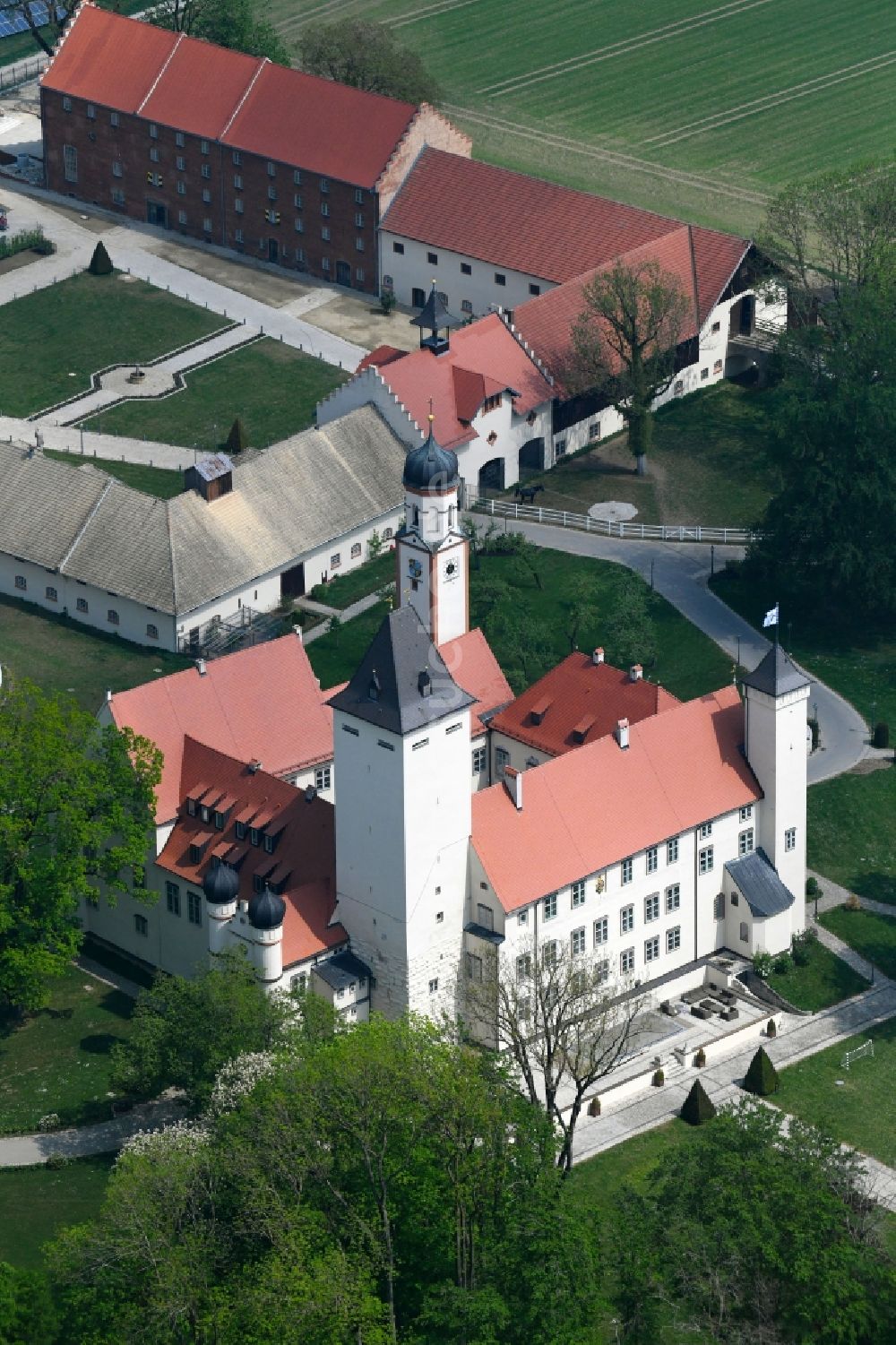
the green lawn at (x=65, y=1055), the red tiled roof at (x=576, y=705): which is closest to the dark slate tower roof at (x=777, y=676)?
the red tiled roof at (x=576, y=705)

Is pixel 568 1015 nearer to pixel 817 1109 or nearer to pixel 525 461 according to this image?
pixel 817 1109

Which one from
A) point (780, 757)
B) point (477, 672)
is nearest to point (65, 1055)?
point (477, 672)

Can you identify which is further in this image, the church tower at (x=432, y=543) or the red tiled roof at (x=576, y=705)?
the red tiled roof at (x=576, y=705)

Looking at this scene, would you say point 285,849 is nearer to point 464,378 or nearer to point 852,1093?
point 852,1093

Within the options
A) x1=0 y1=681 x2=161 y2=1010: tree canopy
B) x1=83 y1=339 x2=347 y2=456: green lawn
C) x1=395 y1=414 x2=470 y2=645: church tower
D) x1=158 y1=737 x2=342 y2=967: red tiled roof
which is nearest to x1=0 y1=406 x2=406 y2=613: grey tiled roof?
x1=83 y1=339 x2=347 y2=456: green lawn

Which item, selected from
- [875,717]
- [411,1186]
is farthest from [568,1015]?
[875,717]

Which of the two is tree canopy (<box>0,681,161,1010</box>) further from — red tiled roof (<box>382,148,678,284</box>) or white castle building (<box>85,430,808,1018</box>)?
red tiled roof (<box>382,148,678,284</box>)

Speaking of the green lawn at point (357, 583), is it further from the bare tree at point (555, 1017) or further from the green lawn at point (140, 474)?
the bare tree at point (555, 1017)
